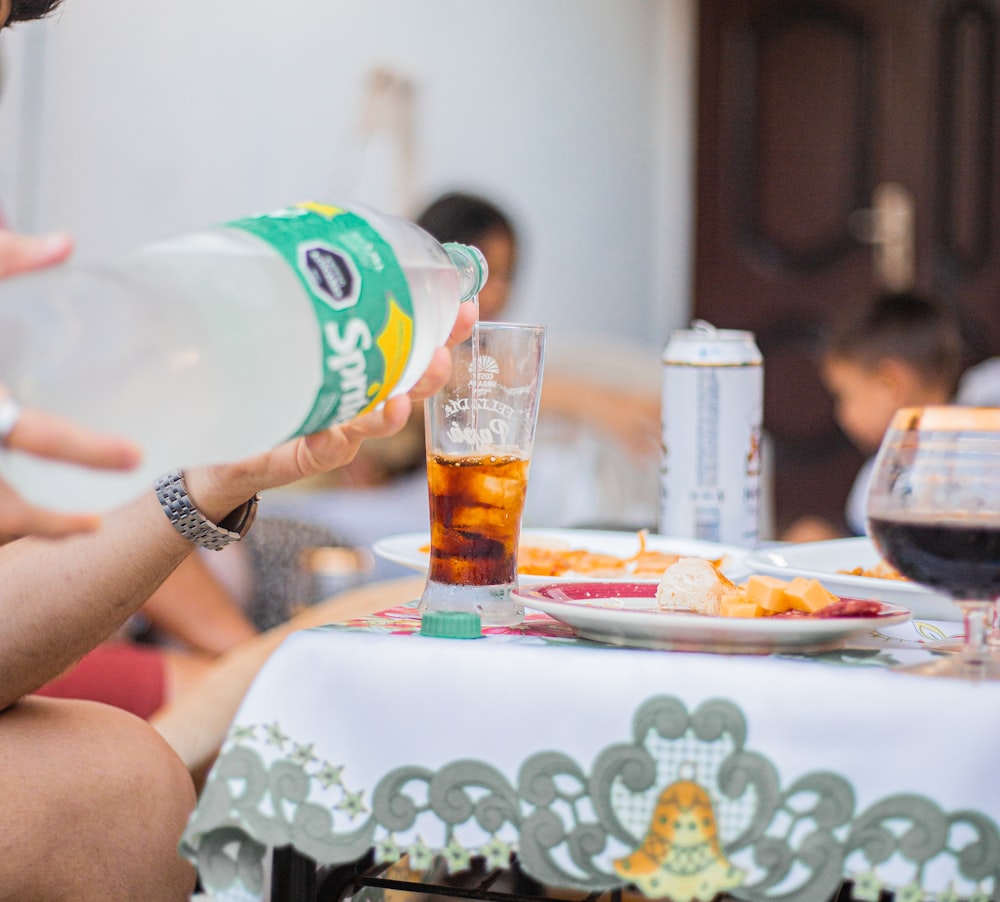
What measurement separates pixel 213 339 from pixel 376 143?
2730 mm

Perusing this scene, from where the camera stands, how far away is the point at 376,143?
3.17 metres

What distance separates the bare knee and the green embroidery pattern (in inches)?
7.4

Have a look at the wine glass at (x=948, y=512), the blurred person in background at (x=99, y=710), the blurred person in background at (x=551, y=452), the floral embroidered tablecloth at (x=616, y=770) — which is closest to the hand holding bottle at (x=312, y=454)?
the blurred person in background at (x=99, y=710)

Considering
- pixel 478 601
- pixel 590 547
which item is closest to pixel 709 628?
pixel 478 601

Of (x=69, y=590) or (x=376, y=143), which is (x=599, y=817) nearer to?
(x=69, y=590)

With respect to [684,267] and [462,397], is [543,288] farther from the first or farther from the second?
[462,397]

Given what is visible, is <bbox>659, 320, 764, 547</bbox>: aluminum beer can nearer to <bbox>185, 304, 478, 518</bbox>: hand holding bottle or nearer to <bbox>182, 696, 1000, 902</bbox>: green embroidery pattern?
<bbox>185, 304, 478, 518</bbox>: hand holding bottle

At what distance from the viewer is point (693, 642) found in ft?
1.88

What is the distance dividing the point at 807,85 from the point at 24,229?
240cm

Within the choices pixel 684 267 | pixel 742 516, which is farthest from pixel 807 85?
pixel 742 516

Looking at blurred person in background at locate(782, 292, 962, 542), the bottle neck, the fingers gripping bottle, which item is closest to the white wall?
blurred person in background at locate(782, 292, 962, 542)

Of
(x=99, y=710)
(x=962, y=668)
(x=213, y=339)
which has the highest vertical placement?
(x=213, y=339)

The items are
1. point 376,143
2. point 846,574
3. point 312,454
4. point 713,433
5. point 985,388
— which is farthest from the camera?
point 376,143

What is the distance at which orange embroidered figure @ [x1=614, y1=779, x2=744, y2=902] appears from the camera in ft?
1.69
